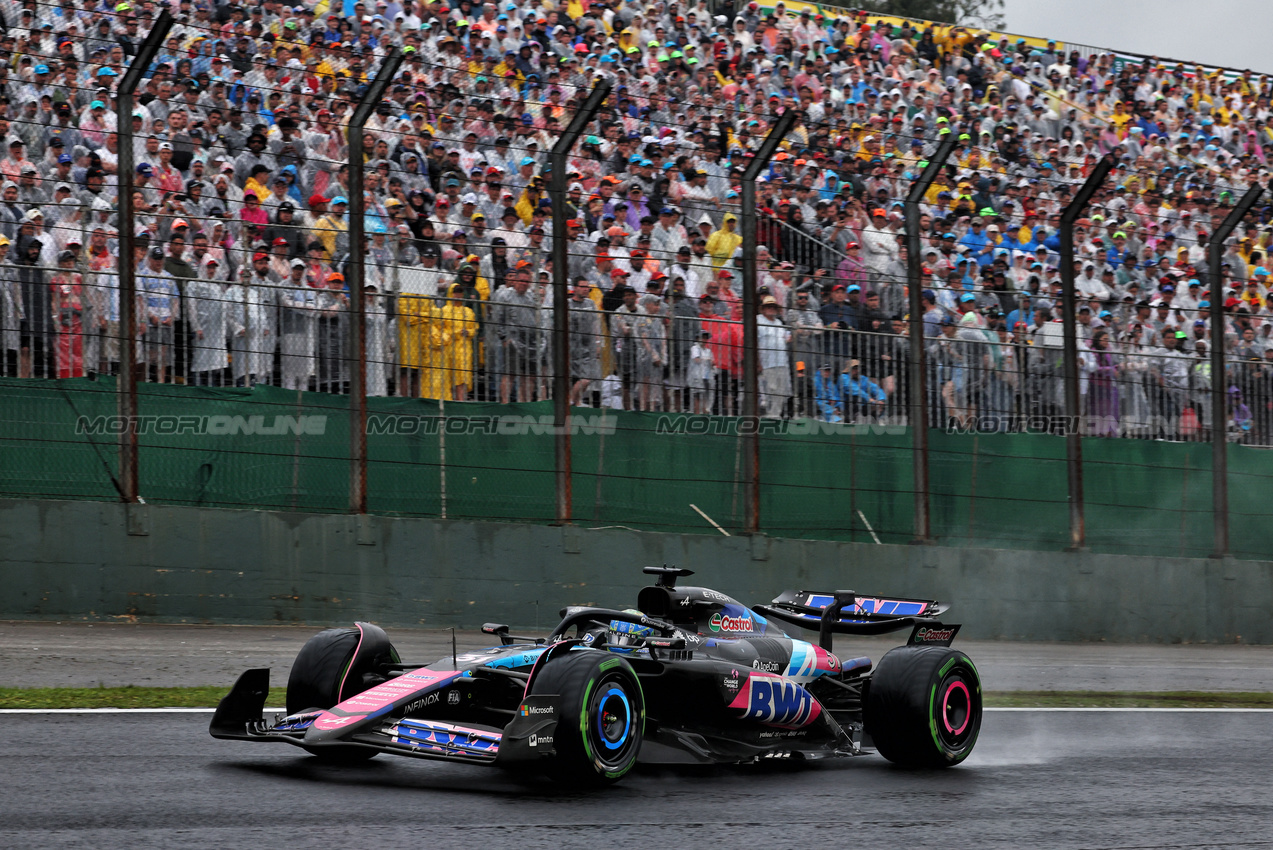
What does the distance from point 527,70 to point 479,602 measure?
817cm

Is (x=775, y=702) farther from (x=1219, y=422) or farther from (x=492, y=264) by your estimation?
(x=1219, y=422)

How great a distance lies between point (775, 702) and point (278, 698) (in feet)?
10.7

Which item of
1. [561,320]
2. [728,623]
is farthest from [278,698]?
[561,320]

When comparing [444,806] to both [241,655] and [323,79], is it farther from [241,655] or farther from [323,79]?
[323,79]

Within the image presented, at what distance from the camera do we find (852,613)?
7.80 metres

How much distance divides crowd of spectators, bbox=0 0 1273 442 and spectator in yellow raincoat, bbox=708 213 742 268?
33 mm

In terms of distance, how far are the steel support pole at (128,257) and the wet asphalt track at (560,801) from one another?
4.33 m

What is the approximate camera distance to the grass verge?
7969mm

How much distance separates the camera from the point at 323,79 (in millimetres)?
13766

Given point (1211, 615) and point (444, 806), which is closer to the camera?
point (444, 806)

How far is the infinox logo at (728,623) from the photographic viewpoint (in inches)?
286

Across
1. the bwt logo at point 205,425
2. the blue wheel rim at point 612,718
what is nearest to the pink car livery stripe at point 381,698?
the blue wheel rim at point 612,718

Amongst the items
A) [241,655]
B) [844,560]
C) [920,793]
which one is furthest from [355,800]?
[844,560]

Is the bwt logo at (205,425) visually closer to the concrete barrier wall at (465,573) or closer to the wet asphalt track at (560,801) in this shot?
the concrete barrier wall at (465,573)
